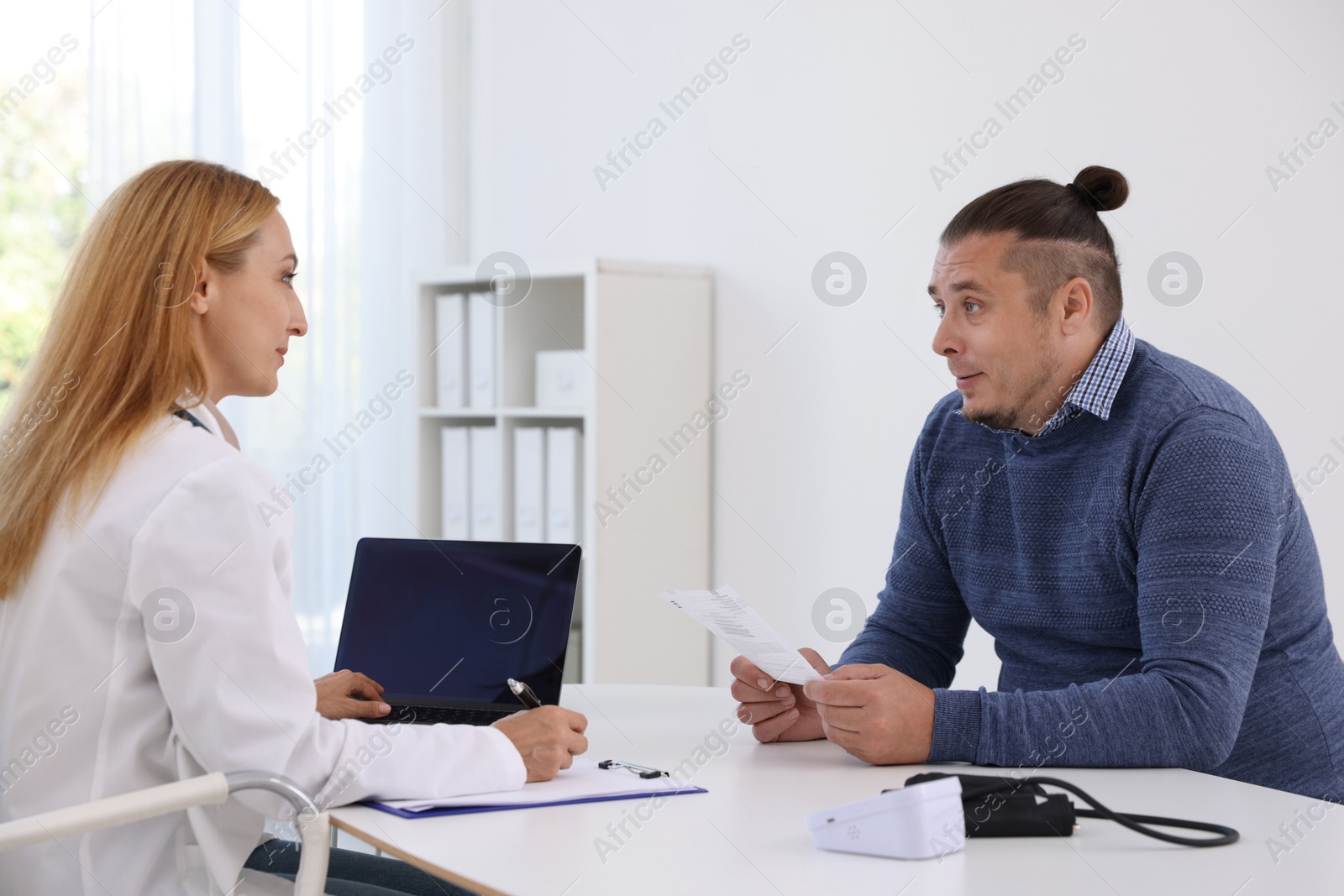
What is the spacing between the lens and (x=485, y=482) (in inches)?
145

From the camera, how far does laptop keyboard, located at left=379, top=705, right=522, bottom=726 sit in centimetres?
164

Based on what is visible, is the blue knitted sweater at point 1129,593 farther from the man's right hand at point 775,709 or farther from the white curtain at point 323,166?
the white curtain at point 323,166

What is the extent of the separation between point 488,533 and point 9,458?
2.35 meters

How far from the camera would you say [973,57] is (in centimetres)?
291

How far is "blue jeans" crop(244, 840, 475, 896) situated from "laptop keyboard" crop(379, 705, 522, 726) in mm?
197

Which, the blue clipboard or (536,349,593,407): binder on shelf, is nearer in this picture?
the blue clipboard

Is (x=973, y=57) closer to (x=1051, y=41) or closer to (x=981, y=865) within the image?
(x=1051, y=41)

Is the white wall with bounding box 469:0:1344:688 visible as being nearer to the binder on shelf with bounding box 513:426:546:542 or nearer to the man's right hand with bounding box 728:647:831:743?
the binder on shelf with bounding box 513:426:546:542

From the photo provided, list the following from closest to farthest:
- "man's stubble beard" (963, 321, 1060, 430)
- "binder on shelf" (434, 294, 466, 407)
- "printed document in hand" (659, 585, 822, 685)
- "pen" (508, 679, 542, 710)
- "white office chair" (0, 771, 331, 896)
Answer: "white office chair" (0, 771, 331, 896)
"printed document in hand" (659, 585, 822, 685)
"pen" (508, 679, 542, 710)
"man's stubble beard" (963, 321, 1060, 430)
"binder on shelf" (434, 294, 466, 407)

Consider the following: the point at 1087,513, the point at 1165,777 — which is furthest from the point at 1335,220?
the point at 1165,777

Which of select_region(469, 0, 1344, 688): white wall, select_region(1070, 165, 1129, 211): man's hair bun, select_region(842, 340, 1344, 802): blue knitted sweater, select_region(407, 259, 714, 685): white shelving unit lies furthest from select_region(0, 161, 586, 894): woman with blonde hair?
select_region(407, 259, 714, 685): white shelving unit

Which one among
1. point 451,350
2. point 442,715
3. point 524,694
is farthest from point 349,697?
point 451,350

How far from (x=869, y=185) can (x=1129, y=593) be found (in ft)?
5.84

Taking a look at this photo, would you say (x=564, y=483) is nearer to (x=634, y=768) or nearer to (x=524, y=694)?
(x=524, y=694)
